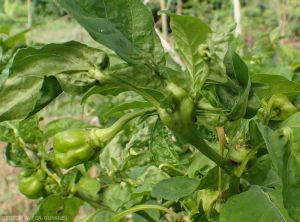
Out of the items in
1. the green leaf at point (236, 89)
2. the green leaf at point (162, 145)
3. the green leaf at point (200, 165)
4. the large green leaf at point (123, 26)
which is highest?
the large green leaf at point (123, 26)

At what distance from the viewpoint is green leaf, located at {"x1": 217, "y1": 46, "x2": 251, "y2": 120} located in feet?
2.18

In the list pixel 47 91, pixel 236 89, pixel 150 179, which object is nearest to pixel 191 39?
pixel 236 89

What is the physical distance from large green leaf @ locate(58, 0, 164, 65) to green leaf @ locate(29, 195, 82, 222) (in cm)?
61

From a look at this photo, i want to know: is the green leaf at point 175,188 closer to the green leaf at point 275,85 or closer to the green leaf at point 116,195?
the green leaf at point 275,85

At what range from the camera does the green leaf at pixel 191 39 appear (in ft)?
2.28

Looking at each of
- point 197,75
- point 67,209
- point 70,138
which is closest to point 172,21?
point 197,75

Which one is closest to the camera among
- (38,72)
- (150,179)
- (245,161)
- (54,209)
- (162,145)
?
(38,72)

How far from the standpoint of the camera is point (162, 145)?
0.90 meters

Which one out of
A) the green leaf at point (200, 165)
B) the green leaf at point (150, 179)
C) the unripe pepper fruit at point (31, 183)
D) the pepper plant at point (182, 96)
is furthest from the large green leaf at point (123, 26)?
the unripe pepper fruit at point (31, 183)

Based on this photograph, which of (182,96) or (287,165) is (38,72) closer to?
(182,96)

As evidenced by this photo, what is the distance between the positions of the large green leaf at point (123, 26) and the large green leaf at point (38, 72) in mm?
28

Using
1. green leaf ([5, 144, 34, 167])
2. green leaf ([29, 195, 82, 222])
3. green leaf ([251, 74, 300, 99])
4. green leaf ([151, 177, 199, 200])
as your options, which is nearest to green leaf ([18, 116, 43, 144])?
green leaf ([5, 144, 34, 167])

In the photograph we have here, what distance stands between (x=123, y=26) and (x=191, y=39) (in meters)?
0.09

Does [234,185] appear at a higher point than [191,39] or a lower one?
lower
